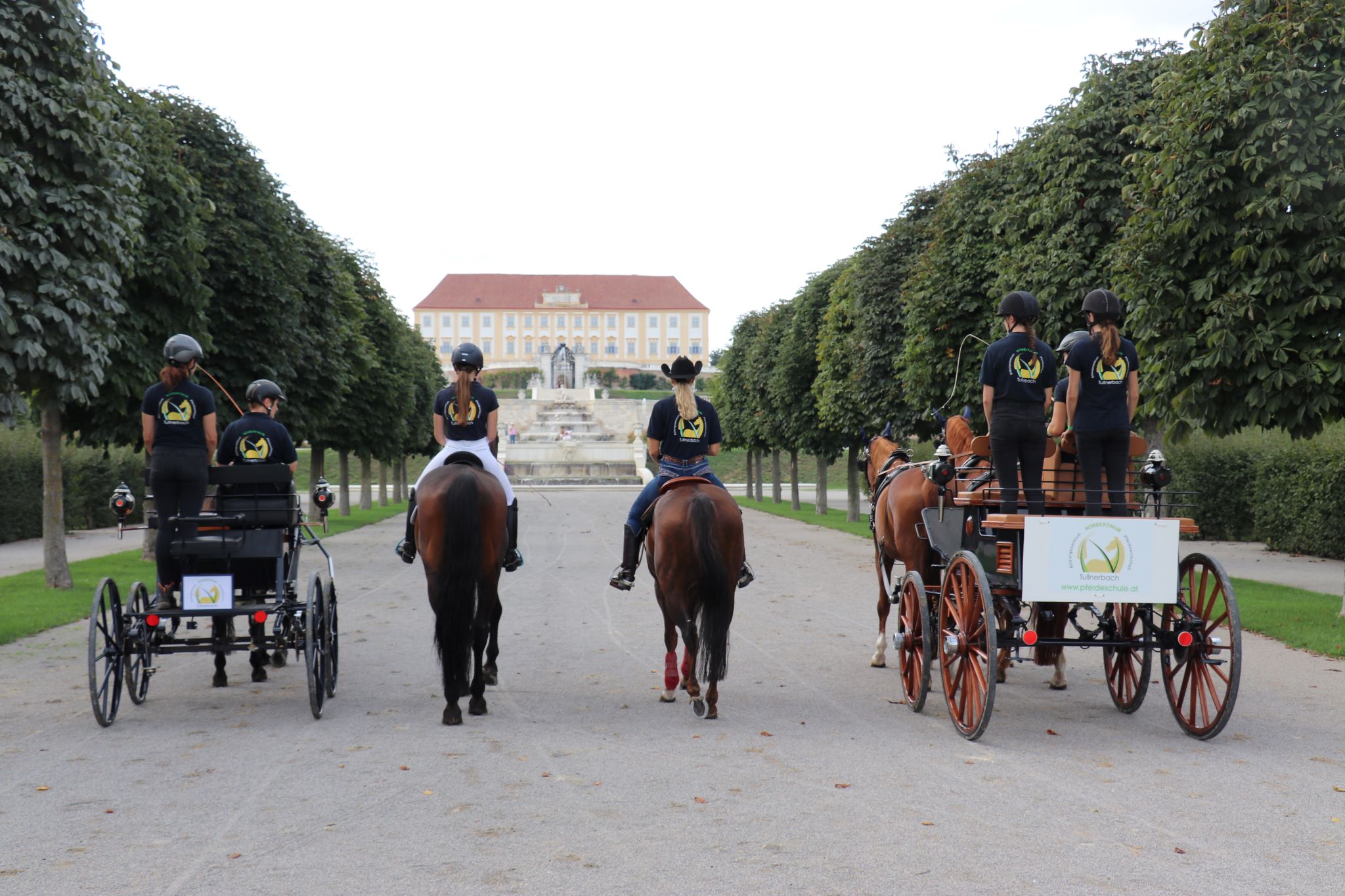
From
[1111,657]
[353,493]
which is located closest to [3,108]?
[1111,657]

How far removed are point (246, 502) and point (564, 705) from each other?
2773mm

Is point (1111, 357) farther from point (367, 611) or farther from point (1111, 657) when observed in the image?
point (367, 611)

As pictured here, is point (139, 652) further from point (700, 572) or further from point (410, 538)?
point (700, 572)

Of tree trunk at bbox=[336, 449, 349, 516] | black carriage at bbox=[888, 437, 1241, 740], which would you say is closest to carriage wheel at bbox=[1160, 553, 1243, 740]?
black carriage at bbox=[888, 437, 1241, 740]

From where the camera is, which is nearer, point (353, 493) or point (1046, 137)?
point (1046, 137)

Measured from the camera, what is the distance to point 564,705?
8406mm

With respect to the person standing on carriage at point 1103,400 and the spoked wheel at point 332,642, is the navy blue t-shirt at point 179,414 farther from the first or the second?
the person standing on carriage at point 1103,400

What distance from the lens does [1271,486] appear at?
78.6 ft

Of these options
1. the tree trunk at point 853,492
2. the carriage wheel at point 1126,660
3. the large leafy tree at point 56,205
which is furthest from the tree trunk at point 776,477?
the carriage wheel at point 1126,660

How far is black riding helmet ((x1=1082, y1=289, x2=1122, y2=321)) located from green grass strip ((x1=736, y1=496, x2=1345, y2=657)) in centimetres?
416

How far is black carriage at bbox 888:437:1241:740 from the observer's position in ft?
23.8

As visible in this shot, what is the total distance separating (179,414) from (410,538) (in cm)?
195

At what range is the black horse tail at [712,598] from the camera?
8000 millimetres

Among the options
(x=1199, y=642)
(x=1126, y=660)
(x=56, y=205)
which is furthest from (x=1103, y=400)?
(x=56, y=205)
